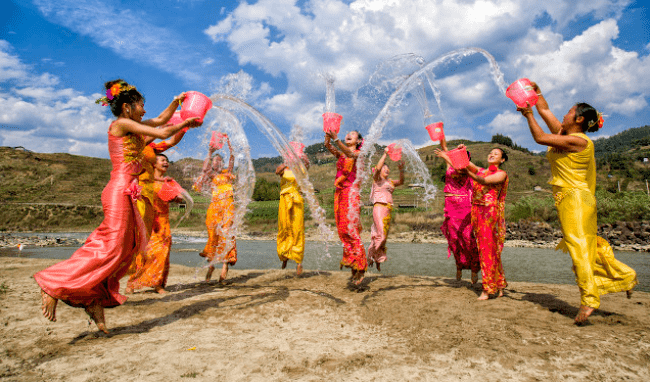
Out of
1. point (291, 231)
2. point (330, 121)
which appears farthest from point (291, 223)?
point (330, 121)

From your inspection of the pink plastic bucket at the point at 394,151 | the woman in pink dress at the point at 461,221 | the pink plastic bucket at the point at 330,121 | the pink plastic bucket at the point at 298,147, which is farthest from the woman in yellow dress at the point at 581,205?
the pink plastic bucket at the point at 298,147

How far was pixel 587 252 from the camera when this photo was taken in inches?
140

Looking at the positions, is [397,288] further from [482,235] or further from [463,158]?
[463,158]

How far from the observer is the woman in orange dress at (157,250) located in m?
5.60

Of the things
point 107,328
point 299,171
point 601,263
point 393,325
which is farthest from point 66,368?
point 601,263

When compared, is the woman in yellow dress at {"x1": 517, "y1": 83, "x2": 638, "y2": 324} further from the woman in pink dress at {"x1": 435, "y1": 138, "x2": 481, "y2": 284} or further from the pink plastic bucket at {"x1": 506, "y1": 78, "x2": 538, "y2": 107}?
the woman in pink dress at {"x1": 435, "y1": 138, "x2": 481, "y2": 284}

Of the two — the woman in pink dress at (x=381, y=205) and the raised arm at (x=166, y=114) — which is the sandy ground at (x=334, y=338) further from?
the raised arm at (x=166, y=114)

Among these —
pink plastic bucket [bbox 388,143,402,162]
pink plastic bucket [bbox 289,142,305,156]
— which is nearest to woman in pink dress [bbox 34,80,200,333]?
pink plastic bucket [bbox 289,142,305,156]

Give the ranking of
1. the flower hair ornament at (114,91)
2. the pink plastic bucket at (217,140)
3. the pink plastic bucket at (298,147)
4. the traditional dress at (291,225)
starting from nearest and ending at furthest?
the flower hair ornament at (114,91) → the pink plastic bucket at (217,140) → the pink plastic bucket at (298,147) → the traditional dress at (291,225)

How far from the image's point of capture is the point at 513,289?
18.6 ft

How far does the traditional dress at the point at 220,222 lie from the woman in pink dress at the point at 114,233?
2.34 m

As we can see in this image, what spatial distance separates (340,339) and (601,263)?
283cm

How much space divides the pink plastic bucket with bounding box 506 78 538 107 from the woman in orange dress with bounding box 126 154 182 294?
4.89m

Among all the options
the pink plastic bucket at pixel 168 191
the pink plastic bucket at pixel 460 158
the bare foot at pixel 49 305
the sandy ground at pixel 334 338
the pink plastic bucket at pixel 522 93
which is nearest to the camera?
the sandy ground at pixel 334 338
